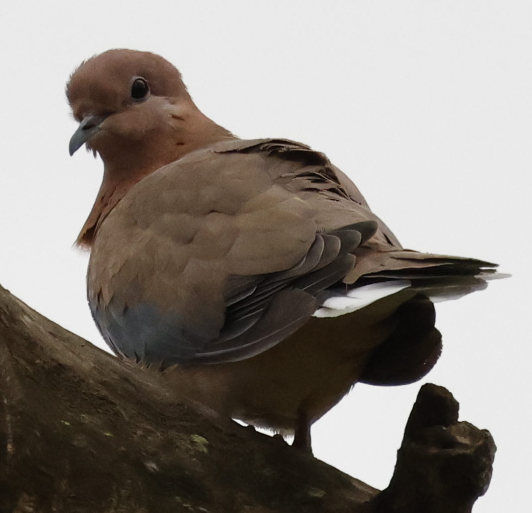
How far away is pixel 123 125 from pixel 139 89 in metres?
0.19

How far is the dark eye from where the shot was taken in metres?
3.82

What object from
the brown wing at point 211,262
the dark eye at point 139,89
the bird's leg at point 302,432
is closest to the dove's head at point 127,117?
the dark eye at point 139,89

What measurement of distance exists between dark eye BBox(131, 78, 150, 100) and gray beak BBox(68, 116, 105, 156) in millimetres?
162

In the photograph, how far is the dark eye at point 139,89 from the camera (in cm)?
382

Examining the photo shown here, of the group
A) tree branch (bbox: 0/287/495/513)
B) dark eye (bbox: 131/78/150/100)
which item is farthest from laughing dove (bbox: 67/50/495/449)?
dark eye (bbox: 131/78/150/100)

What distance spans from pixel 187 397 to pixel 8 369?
22.2 inches

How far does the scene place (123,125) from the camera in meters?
3.74

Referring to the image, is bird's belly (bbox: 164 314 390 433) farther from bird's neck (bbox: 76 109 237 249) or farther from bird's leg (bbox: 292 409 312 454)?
bird's neck (bbox: 76 109 237 249)

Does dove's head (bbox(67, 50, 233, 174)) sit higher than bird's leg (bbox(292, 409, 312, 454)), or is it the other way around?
dove's head (bbox(67, 50, 233, 174))

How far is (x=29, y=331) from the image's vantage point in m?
2.20

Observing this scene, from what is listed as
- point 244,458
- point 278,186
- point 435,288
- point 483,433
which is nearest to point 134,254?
point 278,186

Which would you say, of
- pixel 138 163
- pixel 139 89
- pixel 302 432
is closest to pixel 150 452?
pixel 302 432

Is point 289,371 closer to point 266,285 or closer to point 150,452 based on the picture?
point 266,285

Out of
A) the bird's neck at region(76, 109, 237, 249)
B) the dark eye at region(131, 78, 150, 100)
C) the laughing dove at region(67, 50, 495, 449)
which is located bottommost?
the laughing dove at region(67, 50, 495, 449)
